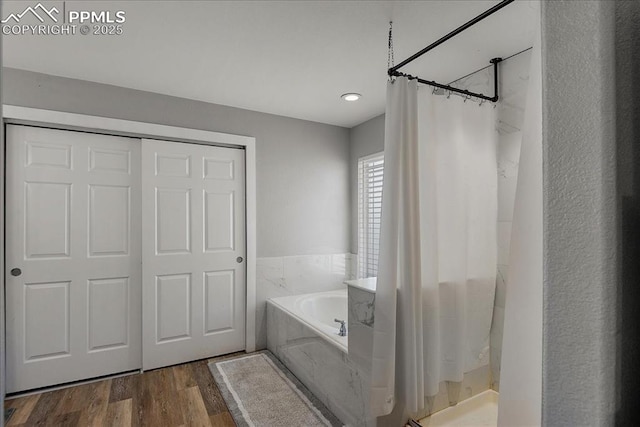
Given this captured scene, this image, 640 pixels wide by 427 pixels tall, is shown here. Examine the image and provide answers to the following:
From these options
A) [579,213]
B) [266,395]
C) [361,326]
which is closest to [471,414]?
[361,326]

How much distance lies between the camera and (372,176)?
346cm

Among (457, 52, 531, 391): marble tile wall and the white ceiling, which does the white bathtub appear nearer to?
(457, 52, 531, 391): marble tile wall

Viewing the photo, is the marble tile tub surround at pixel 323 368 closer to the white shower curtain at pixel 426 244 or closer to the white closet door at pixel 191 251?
the white shower curtain at pixel 426 244

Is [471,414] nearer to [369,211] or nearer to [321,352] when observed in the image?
[321,352]

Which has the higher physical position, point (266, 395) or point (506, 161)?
point (506, 161)

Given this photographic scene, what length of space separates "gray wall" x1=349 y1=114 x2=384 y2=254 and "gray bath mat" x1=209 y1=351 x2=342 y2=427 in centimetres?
154

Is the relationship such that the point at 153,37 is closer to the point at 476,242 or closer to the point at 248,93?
the point at 248,93

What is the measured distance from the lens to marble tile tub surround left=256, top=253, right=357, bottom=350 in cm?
319

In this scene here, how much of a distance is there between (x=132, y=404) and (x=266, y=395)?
89 centimetres

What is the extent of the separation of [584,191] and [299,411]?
217 cm

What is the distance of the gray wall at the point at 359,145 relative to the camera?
330 cm

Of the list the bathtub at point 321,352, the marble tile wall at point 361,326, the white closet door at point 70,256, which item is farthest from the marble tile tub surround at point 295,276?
the marble tile wall at point 361,326

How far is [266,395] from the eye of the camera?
2.34 meters

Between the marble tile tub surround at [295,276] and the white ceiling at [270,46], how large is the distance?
5.16 ft
